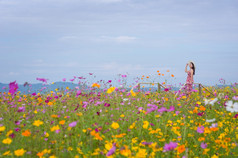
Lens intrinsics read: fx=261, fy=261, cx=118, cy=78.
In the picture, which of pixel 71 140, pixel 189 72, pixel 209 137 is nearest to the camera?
pixel 71 140

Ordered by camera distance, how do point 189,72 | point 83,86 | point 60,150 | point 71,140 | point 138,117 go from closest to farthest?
point 60,150 → point 71,140 → point 138,117 → point 83,86 → point 189,72

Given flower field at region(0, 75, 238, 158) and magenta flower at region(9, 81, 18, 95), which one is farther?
magenta flower at region(9, 81, 18, 95)

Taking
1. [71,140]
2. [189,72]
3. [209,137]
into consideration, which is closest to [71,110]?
[71,140]

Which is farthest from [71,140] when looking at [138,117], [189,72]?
[189,72]

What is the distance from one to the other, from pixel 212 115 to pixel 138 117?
2.06 m

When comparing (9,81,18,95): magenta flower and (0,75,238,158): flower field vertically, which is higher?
(9,81,18,95): magenta flower

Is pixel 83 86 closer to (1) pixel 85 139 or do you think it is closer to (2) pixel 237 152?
(1) pixel 85 139

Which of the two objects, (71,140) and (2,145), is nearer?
(2,145)

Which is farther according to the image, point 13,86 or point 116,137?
point 13,86

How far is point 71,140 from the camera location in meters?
3.71

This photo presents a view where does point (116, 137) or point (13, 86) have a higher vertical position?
point (13, 86)

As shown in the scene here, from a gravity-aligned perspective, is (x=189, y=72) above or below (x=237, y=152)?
above

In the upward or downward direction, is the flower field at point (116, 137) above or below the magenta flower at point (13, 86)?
below

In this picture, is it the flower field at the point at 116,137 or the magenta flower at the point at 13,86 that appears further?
the magenta flower at the point at 13,86
